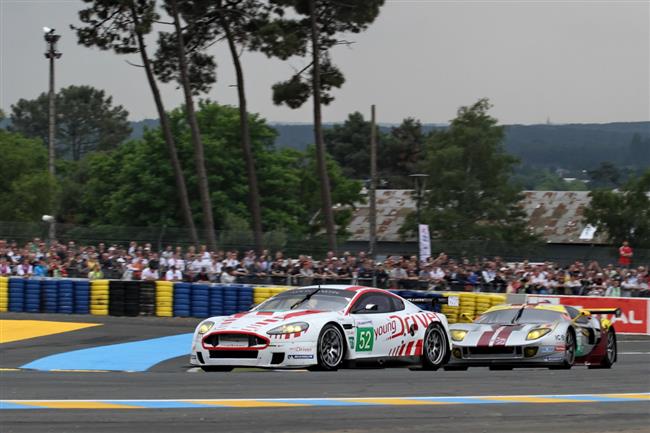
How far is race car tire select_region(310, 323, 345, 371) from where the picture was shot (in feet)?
42.5

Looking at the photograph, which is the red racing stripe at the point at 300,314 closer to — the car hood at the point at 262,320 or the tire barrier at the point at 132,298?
the car hood at the point at 262,320

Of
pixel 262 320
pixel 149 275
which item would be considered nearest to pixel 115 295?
pixel 149 275

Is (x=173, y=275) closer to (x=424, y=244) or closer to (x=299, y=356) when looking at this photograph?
(x=424, y=244)

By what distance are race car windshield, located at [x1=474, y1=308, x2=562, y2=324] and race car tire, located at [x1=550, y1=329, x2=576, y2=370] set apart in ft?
1.07

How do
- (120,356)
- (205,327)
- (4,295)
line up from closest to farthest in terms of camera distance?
(205,327), (120,356), (4,295)

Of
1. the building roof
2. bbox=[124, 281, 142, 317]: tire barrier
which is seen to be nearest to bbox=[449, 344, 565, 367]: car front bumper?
bbox=[124, 281, 142, 317]: tire barrier

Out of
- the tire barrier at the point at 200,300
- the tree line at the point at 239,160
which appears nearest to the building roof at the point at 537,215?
the tree line at the point at 239,160

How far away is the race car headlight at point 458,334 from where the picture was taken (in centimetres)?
1527

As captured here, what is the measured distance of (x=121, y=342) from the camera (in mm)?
19766

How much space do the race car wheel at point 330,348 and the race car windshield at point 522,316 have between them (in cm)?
329

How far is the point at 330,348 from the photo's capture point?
13.2 m

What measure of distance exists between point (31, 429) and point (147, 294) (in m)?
17.8

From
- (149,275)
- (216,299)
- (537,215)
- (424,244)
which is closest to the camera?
(216,299)

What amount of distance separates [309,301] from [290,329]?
110cm
